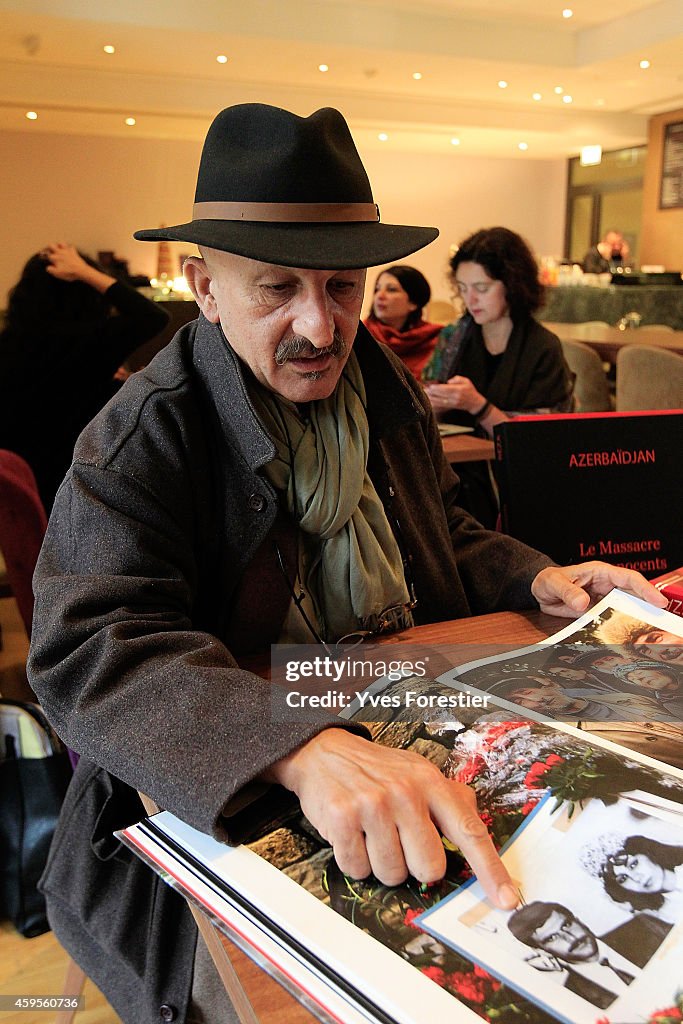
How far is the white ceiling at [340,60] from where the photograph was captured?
6.50 m

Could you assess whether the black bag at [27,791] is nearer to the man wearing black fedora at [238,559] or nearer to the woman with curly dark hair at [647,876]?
the man wearing black fedora at [238,559]

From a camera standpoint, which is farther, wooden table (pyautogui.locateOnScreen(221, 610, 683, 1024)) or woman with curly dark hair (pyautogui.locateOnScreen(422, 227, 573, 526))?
woman with curly dark hair (pyautogui.locateOnScreen(422, 227, 573, 526))

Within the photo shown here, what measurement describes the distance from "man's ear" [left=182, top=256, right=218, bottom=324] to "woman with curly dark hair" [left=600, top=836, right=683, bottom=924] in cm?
71

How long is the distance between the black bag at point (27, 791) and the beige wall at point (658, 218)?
986cm

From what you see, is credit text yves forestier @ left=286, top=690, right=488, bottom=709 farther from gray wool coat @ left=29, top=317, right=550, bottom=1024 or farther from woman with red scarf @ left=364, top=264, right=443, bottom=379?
woman with red scarf @ left=364, top=264, right=443, bottom=379

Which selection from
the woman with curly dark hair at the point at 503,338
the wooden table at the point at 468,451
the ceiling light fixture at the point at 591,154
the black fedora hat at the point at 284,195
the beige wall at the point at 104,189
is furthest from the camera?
the ceiling light fixture at the point at 591,154

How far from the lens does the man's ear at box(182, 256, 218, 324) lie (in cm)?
100

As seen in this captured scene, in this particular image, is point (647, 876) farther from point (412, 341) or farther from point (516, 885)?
point (412, 341)

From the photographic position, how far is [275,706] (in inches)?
26.8

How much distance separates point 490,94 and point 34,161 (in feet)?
16.0

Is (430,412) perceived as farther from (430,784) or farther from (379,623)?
(430,784)

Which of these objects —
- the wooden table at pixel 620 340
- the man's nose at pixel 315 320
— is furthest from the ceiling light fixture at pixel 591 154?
the man's nose at pixel 315 320

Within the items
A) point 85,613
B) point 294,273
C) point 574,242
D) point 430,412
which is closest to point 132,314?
point 430,412

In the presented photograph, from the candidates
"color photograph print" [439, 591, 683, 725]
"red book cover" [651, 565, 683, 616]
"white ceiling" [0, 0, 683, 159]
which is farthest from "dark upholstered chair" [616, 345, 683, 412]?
"white ceiling" [0, 0, 683, 159]
